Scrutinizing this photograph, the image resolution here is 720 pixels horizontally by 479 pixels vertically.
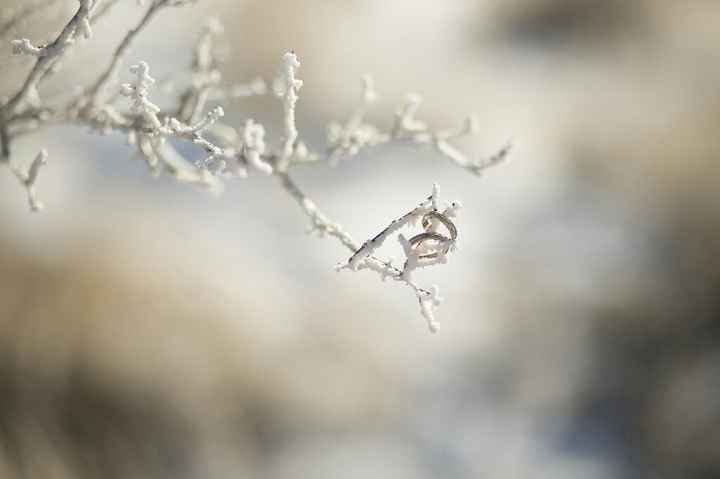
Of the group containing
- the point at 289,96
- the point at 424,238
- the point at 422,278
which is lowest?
the point at 424,238

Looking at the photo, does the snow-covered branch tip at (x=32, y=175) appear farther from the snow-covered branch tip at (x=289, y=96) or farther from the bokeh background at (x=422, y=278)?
the bokeh background at (x=422, y=278)

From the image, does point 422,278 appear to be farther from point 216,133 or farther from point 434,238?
point 434,238

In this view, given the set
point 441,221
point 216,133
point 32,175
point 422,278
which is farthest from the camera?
point 422,278

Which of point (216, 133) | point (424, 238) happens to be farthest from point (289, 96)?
point (216, 133)

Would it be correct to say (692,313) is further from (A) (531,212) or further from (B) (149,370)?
(B) (149,370)

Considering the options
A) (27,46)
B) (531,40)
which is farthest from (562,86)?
(27,46)
